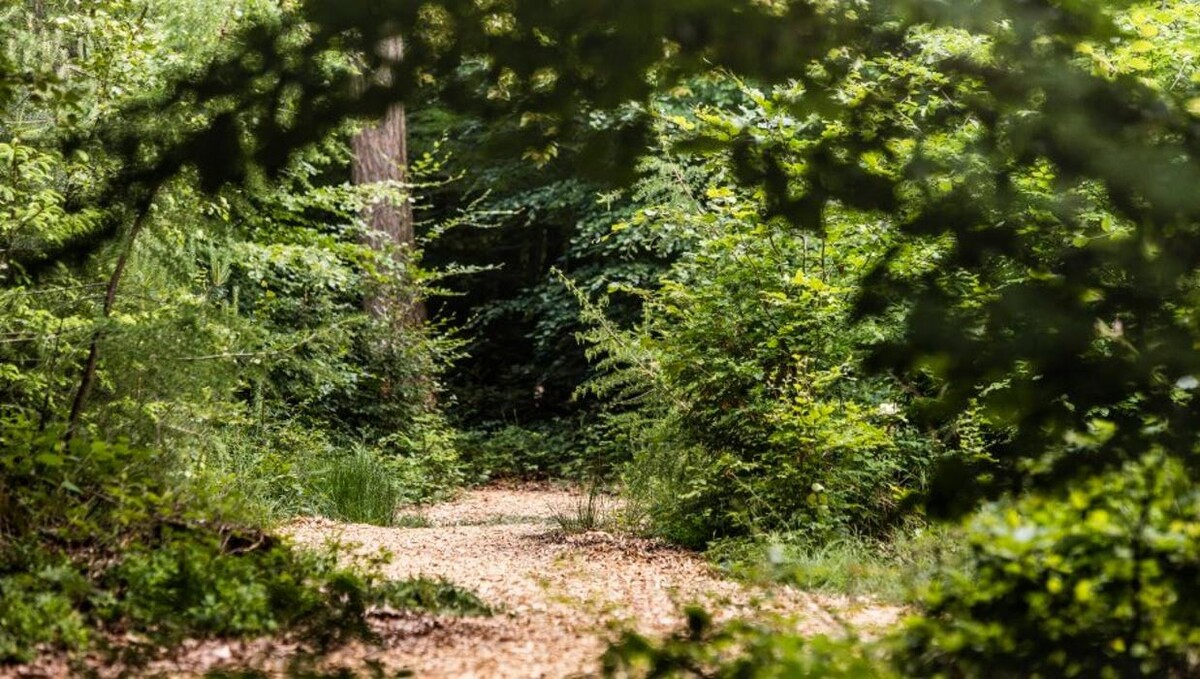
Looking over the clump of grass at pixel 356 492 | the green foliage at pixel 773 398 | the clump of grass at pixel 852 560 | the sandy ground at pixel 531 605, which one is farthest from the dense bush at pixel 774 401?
the clump of grass at pixel 356 492

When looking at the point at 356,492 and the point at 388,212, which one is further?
the point at 388,212

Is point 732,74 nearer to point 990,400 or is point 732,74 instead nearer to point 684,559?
point 990,400

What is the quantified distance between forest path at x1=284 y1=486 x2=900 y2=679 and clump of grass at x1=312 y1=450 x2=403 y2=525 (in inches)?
10.4

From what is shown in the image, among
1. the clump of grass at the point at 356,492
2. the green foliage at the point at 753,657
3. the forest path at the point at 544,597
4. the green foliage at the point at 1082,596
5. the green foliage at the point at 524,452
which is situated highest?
the green foliage at the point at 1082,596

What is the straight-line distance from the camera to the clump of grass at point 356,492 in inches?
337

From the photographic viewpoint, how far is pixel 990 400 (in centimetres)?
282

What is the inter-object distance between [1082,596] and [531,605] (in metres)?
2.53

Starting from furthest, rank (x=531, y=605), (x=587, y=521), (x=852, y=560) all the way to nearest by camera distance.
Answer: (x=587, y=521)
(x=852, y=560)
(x=531, y=605)

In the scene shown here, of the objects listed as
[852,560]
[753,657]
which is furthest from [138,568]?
[852,560]

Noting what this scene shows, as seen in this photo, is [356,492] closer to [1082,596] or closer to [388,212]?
[388,212]

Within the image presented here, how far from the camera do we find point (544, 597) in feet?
16.6

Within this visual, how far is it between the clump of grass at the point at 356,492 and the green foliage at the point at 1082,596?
6046mm

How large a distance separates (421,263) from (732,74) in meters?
15.3

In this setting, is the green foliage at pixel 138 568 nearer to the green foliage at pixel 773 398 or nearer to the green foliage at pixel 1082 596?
the green foliage at pixel 1082 596
